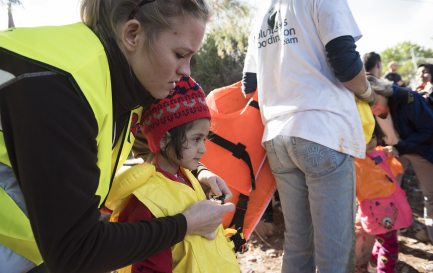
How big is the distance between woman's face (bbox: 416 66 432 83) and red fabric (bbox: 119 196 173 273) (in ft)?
13.4

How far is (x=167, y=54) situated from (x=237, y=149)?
1304 mm

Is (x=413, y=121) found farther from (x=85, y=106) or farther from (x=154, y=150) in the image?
(x=85, y=106)

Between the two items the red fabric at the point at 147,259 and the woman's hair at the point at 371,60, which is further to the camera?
the woman's hair at the point at 371,60

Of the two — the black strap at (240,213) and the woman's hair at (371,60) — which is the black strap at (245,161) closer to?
the black strap at (240,213)

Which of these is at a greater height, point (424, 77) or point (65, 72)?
point (65, 72)

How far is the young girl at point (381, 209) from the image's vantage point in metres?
3.07

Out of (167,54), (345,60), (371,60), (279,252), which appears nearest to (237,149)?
(345,60)

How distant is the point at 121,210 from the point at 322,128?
1200 mm

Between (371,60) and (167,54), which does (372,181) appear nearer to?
(371,60)

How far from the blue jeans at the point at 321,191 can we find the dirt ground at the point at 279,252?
1.41 m

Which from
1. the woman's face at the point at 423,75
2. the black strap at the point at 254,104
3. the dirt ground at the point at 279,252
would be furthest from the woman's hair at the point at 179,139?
the woman's face at the point at 423,75

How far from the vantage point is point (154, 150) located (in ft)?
5.92

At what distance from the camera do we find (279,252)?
12.8 ft

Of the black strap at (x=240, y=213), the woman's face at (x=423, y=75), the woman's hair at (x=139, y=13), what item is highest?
the woman's hair at (x=139, y=13)
